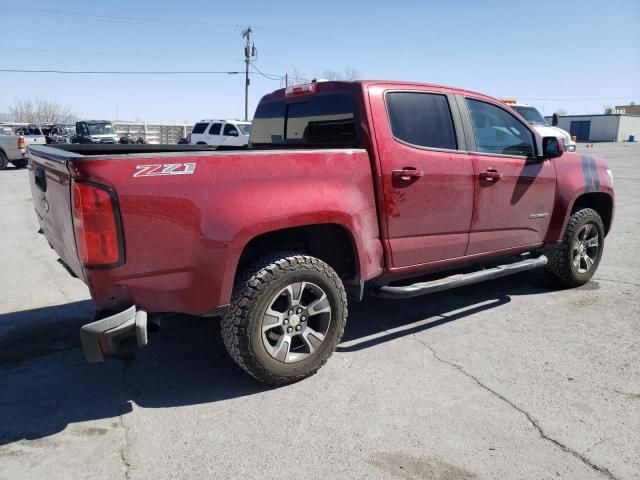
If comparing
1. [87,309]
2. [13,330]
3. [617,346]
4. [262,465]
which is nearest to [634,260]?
[617,346]

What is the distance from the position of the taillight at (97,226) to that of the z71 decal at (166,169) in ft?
0.64

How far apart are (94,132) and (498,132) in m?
30.0

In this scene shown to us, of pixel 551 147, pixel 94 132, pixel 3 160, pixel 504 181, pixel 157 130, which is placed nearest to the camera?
pixel 504 181

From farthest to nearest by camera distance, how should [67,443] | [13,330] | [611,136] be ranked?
[611,136], [13,330], [67,443]

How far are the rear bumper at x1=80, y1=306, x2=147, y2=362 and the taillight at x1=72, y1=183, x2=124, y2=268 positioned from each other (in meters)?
0.29

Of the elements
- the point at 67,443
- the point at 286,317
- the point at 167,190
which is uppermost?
the point at 167,190

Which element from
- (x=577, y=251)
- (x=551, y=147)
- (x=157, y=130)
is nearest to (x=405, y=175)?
(x=551, y=147)

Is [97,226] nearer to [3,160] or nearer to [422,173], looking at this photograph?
[422,173]

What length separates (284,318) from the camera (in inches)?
133

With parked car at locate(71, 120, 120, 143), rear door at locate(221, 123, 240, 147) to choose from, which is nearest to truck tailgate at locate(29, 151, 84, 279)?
rear door at locate(221, 123, 240, 147)

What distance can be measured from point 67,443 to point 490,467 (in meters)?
2.20

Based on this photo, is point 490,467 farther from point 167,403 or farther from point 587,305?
point 587,305

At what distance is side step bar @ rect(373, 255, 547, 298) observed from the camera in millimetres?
3871

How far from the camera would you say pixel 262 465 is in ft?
8.68
